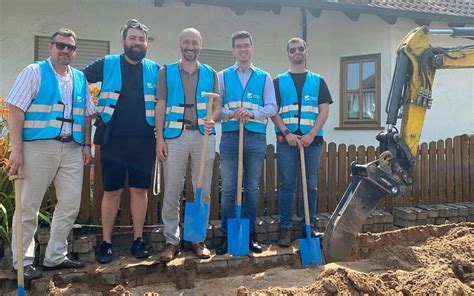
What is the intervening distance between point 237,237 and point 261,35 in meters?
5.90

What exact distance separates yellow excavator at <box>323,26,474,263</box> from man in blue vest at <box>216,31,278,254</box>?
2.88ft

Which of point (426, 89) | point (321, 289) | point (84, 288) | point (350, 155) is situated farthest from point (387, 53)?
point (84, 288)

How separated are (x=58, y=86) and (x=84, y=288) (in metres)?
1.78

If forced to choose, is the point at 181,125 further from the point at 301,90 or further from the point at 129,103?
the point at 301,90

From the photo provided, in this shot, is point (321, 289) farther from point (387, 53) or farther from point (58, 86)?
point (387, 53)

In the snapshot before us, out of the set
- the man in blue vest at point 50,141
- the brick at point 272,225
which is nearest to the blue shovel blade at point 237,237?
the brick at point 272,225

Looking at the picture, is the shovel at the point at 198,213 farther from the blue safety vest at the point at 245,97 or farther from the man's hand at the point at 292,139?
the man's hand at the point at 292,139

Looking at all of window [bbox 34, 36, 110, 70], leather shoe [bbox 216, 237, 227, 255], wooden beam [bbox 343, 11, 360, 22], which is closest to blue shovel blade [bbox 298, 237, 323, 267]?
leather shoe [bbox 216, 237, 227, 255]

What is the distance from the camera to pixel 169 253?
423 cm

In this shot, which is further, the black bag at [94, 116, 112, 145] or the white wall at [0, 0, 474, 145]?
the white wall at [0, 0, 474, 145]

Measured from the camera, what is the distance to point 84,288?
3.88 metres

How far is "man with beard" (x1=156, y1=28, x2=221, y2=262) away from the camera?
4.27 m

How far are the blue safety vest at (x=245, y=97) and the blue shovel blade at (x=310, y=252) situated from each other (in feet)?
4.07

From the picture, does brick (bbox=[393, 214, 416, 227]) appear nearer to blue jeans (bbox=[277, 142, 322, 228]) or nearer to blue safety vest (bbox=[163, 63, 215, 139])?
blue jeans (bbox=[277, 142, 322, 228])
